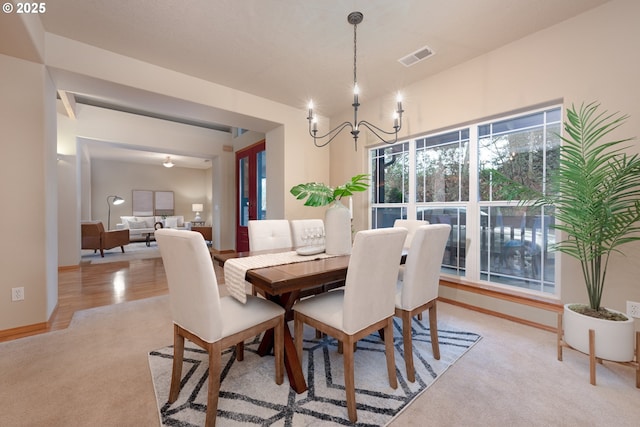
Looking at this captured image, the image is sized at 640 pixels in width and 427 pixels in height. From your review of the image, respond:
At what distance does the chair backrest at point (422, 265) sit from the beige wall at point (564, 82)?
1.37 meters

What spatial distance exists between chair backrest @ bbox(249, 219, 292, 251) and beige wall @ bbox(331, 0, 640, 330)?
6.35 feet

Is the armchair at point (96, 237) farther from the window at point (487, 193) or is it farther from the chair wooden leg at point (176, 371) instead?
the window at point (487, 193)

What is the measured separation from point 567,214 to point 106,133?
638 centimetres

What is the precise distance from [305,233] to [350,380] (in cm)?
122

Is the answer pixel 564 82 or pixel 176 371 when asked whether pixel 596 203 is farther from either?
pixel 176 371

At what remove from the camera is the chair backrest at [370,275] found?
131 cm

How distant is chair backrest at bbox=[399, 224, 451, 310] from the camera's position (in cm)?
162

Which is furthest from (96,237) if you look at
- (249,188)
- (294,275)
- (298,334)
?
(294,275)

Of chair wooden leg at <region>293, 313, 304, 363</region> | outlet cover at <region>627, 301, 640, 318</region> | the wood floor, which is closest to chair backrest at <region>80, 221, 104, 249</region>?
the wood floor

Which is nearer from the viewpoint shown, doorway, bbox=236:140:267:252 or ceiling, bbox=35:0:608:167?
ceiling, bbox=35:0:608:167

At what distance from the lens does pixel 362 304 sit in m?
1.39

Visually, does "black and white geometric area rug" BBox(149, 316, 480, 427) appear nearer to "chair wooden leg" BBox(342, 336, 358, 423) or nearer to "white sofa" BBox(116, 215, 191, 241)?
"chair wooden leg" BBox(342, 336, 358, 423)

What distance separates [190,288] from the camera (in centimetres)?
129

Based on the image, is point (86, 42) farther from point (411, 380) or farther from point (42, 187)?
point (411, 380)
